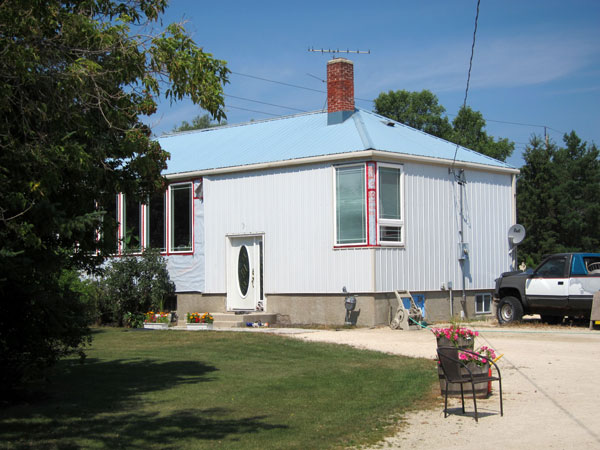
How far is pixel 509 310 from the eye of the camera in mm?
20312

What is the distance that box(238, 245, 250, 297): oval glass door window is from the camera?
22469mm

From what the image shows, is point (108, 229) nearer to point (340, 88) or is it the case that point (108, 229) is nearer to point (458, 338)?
point (458, 338)

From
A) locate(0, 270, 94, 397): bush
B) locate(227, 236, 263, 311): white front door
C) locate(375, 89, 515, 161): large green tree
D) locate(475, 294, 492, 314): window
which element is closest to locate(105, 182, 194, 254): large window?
locate(227, 236, 263, 311): white front door

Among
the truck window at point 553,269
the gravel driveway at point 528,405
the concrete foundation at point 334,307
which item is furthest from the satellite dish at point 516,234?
the gravel driveway at point 528,405

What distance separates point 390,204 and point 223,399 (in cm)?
1134

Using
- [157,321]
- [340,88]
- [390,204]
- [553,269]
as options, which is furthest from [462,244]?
[157,321]

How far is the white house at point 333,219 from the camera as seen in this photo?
20125 mm

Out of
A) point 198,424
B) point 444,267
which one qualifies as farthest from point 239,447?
point 444,267

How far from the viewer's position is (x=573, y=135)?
47844 mm

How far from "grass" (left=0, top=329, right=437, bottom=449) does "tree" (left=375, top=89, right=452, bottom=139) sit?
35245mm

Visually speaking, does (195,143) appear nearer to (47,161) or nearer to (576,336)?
(576,336)

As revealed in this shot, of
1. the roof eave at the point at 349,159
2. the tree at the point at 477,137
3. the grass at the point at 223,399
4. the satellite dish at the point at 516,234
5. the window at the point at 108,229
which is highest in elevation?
the tree at the point at 477,137

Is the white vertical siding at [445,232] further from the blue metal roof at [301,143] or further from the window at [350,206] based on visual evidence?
the window at [350,206]

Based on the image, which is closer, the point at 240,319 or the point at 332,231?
the point at 332,231
